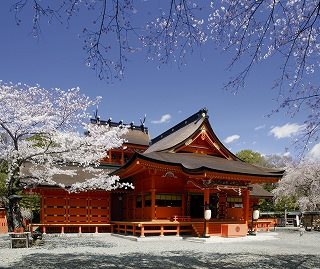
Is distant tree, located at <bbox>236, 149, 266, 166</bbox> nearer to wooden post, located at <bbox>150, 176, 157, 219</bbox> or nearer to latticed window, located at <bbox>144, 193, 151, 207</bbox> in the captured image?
latticed window, located at <bbox>144, 193, 151, 207</bbox>

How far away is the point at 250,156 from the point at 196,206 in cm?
3942

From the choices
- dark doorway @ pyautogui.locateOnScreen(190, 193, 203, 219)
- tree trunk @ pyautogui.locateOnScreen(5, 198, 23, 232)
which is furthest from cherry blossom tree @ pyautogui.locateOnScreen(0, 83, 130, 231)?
dark doorway @ pyautogui.locateOnScreen(190, 193, 203, 219)

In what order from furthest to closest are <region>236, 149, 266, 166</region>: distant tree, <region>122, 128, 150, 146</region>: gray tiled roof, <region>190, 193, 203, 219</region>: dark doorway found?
<region>236, 149, 266, 166</region>: distant tree → <region>122, 128, 150, 146</region>: gray tiled roof → <region>190, 193, 203, 219</region>: dark doorway

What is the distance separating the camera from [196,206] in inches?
912

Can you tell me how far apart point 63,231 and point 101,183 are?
5.16 meters

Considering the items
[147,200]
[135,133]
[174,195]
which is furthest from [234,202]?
[135,133]

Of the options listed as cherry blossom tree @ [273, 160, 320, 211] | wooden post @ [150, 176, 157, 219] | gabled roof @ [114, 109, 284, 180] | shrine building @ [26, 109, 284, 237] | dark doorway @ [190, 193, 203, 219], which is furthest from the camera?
cherry blossom tree @ [273, 160, 320, 211]

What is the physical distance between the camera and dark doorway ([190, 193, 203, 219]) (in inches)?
904

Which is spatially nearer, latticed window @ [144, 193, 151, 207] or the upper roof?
latticed window @ [144, 193, 151, 207]

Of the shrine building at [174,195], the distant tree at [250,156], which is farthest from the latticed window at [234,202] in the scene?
the distant tree at [250,156]

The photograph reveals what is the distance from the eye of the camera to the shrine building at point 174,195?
20172 mm

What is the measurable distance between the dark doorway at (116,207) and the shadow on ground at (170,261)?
13.7 meters

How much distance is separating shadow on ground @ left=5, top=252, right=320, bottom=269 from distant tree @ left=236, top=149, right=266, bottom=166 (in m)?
47.1

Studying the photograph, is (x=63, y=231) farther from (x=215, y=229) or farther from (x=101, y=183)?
(x=215, y=229)
